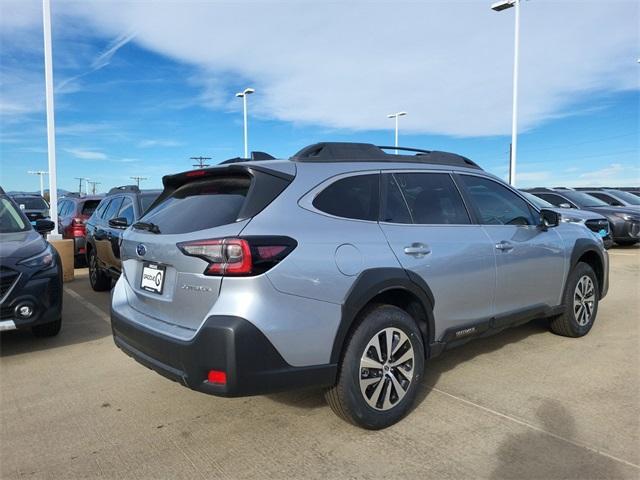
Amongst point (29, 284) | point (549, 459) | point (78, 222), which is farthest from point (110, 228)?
point (549, 459)

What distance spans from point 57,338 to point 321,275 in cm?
398

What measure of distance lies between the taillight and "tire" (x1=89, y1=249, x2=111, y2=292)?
5845 millimetres

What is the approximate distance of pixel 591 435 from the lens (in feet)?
10.1

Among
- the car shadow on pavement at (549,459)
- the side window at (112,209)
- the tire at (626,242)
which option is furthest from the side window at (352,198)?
the tire at (626,242)

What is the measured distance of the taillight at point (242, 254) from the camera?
264 cm

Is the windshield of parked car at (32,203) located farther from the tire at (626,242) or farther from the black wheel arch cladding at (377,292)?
the tire at (626,242)

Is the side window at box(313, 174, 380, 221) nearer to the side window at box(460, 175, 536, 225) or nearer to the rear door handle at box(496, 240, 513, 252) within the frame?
the side window at box(460, 175, 536, 225)

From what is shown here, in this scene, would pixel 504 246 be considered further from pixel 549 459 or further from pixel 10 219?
pixel 10 219

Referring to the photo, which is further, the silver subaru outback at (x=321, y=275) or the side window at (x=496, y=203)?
the side window at (x=496, y=203)

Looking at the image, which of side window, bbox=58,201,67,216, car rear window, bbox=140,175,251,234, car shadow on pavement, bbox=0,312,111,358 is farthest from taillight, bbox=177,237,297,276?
side window, bbox=58,201,67,216

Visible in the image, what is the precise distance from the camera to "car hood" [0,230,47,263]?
476 cm

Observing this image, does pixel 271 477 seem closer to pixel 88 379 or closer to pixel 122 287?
pixel 122 287

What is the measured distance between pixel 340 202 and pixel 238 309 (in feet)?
3.31

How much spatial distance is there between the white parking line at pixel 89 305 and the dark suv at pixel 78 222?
235 cm
